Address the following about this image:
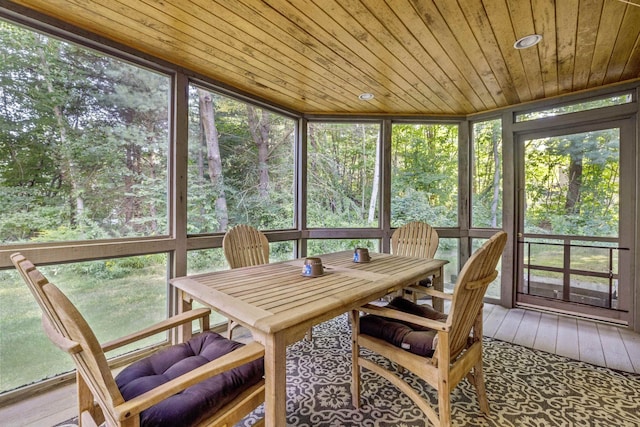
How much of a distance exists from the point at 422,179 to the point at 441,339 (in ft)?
9.90

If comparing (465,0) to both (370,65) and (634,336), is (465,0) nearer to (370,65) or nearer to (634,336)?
(370,65)

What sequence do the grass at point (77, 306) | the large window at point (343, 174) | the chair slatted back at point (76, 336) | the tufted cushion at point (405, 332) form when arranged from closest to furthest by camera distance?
the chair slatted back at point (76, 336) < the tufted cushion at point (405, 332) < the grass at point (77, 306) < the large window at point (343, 174)

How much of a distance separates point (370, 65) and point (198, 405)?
2.73 meters

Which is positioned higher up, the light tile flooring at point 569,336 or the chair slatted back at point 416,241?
the chair slatted back at point 416,241

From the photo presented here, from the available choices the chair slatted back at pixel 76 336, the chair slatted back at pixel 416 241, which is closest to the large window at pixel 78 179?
the chair slatted back at pixel 76 336

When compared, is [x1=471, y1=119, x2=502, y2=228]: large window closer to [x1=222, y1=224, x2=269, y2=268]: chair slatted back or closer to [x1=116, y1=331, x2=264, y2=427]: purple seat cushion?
[x1=222, y1=224, x2=269, y2=268]: chair slatted back

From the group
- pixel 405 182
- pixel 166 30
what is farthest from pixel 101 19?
pixel 405 182

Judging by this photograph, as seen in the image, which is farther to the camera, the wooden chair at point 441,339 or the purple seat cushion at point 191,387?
the wooden chair at point 441,339

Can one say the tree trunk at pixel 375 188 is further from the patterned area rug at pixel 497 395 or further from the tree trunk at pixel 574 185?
the tree trunk at pixel 574 185

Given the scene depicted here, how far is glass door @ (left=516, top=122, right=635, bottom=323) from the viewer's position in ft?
10.1

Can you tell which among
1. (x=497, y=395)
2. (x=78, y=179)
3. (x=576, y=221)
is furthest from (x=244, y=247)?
(x=576, y=221)

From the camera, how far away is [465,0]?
5.79ft

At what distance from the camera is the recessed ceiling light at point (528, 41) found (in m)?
2.13

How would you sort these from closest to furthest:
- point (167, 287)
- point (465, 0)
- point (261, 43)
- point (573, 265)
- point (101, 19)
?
1. point (465, 0)
2. point (101, 19)
3. point (261, 43)
4. point (167, 287)
5. point (573, 265)
